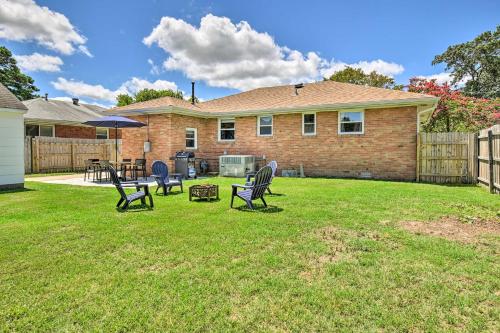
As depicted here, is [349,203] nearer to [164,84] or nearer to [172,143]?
[172,143]

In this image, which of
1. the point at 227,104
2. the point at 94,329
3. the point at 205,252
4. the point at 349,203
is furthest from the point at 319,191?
the point at 227,104

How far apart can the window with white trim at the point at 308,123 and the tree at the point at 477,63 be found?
78.6 ft

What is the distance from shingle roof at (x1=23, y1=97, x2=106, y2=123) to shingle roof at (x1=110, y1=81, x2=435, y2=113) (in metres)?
7.13

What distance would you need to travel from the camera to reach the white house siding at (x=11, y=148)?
412 inches

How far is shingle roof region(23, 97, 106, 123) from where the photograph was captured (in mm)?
21625

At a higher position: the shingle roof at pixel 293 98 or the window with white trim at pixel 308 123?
the shingle roof at pixel 293 98

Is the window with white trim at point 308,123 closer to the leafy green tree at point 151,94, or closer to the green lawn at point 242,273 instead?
the green lawn at point 242,273

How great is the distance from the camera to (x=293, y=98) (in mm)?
16750

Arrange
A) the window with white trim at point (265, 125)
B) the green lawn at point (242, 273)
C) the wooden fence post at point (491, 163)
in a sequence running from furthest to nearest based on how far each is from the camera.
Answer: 1. the window with white trim at point (265, 125)
2. the wooden fence post at point (491, 163)
3. the green lawn at point (242, 273)

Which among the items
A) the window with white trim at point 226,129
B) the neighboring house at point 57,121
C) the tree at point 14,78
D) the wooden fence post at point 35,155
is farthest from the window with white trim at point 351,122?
the tree at point 14,78

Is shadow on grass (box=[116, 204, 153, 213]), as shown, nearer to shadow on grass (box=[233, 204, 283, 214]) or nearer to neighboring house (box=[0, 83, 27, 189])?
shadow on grass (box=[233, 204, 283, 214])

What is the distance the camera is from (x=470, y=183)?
1187cm

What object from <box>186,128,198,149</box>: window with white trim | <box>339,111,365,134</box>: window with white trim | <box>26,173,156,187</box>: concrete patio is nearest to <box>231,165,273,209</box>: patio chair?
<box>26,173,156,187</box>: concrete patio

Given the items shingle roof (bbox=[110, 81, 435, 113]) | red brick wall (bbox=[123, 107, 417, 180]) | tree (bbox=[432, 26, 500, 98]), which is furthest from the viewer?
tree (bbox=[432, 26, 500, 98])
